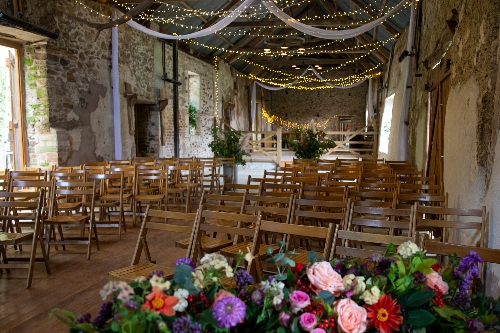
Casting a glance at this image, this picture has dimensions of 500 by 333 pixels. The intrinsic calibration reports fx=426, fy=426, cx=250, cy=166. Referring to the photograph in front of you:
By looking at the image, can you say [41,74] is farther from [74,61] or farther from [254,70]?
[254,70]

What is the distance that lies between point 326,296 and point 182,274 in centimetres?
39

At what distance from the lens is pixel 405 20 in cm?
914

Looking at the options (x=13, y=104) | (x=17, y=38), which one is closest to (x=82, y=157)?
(x=13, y=104)

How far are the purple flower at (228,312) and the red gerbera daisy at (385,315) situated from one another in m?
0.35

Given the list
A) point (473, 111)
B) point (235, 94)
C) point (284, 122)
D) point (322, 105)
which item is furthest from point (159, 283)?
point (284, 122)

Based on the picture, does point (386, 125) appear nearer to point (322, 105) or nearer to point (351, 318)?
point (322, 105)

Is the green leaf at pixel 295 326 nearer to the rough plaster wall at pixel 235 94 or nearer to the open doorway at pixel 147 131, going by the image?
the open doorway at pixel 147 131

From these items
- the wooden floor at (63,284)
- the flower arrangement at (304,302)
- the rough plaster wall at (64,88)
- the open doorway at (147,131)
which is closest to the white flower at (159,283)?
the flower arrangement at (304,302)

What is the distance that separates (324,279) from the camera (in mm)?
1175

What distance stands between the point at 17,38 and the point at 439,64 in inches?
255

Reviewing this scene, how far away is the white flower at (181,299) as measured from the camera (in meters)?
1.04

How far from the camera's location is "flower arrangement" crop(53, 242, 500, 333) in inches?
40.9

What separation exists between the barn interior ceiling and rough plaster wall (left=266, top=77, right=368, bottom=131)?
2.02 meters

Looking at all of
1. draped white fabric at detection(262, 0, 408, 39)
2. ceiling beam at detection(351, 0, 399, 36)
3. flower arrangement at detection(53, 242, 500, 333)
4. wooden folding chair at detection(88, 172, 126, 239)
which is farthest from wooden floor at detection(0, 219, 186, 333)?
ceiling beam at detection(351, 0, 399, 36)
